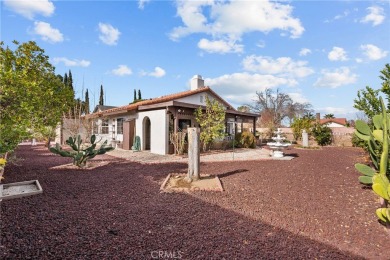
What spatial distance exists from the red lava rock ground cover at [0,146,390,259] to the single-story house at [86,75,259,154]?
6.69 metres

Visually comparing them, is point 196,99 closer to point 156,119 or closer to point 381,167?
point 156,119

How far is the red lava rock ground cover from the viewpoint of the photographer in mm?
2998

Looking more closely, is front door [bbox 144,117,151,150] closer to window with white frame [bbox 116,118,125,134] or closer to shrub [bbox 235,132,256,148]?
window with white frame [bbox 116,118,125,134]

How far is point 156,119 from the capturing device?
13609 mm

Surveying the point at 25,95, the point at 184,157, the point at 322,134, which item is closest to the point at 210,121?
the point at 184,157

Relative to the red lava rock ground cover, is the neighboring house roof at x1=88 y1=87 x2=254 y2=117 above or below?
above

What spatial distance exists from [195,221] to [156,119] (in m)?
10.2

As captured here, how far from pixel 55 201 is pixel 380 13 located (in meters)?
10.8

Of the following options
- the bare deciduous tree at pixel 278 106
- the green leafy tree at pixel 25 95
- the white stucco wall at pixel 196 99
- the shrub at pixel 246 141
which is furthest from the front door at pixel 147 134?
the bare deciduous tree at pixel 278 106

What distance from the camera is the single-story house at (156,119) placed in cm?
1305

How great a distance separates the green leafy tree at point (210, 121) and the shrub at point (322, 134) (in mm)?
12234

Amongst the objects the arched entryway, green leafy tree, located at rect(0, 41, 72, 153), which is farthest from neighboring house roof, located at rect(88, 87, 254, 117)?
green leafy tree, located at rect(0, 41, 72, 153)

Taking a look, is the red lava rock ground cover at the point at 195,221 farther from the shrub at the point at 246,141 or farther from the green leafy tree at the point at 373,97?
the shrub at the point at 246,141

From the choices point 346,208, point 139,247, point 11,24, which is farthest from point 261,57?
point 139,247
